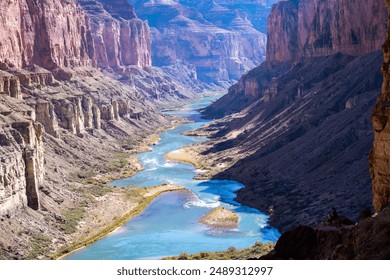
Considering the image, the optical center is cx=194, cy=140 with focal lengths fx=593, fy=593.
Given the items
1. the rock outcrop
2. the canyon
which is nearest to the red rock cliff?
the canyon

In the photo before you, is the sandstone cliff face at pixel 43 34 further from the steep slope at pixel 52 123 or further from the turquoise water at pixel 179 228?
the turquoise water at pixel 179 228

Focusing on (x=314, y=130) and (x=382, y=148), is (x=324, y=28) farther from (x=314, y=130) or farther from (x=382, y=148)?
(x=382, y=148)

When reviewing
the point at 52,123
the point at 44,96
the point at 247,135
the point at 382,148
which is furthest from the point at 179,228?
the point at 247,135

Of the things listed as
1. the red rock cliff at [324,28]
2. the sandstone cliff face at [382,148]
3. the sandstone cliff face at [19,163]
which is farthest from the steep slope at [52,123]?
the red rock cliff at [324,28]

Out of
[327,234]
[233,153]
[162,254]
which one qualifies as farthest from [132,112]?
[327,234]

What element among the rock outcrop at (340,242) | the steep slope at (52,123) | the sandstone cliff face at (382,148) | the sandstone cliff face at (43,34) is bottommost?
the rock outcrop at (340,242)
